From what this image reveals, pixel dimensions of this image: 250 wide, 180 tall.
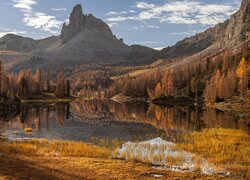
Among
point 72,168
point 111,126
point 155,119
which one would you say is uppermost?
point 72,168

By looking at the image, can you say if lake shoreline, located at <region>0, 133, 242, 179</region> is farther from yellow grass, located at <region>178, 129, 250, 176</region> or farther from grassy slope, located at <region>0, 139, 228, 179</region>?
yellow grass, located at <region>178, 129, 250, 176</region>

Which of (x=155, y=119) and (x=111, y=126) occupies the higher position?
(x=155, y=119)

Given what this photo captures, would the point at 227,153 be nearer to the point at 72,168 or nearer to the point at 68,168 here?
the point at 72,168

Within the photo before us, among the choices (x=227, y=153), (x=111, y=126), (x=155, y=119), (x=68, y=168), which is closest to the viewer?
(x=68, y=168)

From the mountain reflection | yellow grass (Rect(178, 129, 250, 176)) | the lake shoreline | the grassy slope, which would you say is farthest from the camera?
the mountain reflection

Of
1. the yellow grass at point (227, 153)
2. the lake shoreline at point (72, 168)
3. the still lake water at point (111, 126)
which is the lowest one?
the still lake water at point (111, 126)

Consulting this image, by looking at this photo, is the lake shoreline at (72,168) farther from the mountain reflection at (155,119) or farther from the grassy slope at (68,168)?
the mountain reflection at (155,119)

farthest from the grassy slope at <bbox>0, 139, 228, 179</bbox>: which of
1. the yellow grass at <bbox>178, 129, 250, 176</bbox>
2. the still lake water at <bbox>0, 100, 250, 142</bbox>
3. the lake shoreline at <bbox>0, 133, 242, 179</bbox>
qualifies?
the still lake water at <bbox>0, 100, 250, 142</bbox>

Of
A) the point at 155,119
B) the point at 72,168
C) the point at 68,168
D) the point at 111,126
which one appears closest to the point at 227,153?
the point at 72,168

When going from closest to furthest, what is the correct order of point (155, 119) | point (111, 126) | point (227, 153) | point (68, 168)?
point (68, 168)
point (227, 153)
point (111, 126)
point (155, 119)

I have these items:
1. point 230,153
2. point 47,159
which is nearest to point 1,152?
point 47,159

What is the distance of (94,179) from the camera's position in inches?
1064

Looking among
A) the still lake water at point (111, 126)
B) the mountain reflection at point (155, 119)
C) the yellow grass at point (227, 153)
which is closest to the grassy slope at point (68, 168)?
the yellow grass at point (227, 153)

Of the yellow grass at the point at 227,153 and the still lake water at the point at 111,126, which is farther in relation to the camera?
the still lake water at the point at 111,126
